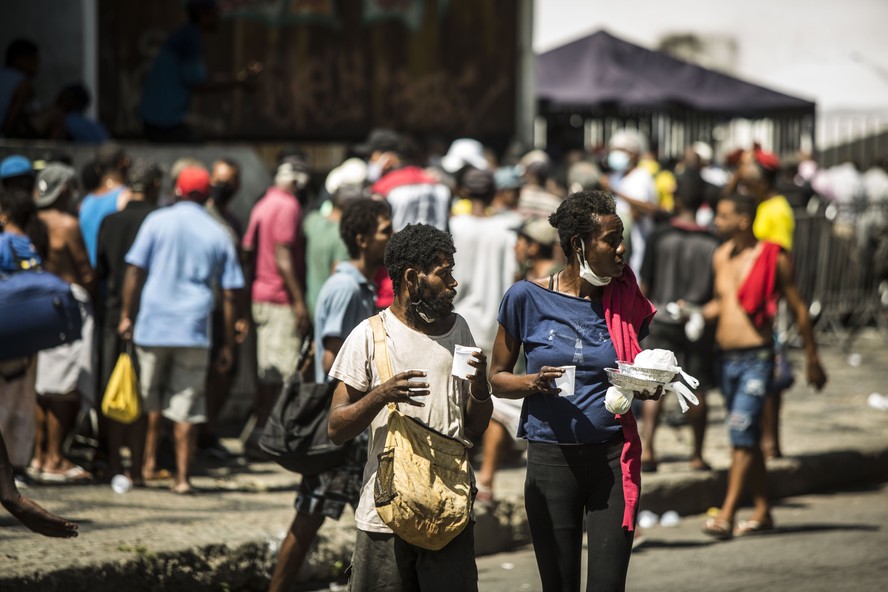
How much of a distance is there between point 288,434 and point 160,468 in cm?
296

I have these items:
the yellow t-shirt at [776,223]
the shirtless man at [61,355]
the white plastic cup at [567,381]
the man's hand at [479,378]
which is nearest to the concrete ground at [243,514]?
the shirtless man at [61,355]

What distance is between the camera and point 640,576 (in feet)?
23.3

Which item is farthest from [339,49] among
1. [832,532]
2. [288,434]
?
[288,434]

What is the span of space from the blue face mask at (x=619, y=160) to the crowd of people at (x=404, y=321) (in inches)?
78.4

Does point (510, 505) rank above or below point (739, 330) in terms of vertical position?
below

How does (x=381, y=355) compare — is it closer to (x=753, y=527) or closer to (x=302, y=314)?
(x=753, y=527)

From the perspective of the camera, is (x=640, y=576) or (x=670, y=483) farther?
(x=670, y=483)

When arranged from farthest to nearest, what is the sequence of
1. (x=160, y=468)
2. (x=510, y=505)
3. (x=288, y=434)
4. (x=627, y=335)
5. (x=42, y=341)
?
1. (x=160, y=468)
2. (x=510, y=505)
3. (x=42, y=341)
4. (x=288, y=434)
5. (x=627, y=335)

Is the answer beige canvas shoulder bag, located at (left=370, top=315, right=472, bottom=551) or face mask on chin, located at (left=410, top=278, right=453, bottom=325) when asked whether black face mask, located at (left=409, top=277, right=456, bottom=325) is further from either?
beige canvas shoulder bag, located at (left=370, top=315, right=472, bottom=551)

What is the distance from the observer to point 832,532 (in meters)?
8.09

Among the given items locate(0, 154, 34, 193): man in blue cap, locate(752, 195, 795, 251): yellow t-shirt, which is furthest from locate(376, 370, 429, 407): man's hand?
locate(752, 195, 795, 251): yellow t-shirt

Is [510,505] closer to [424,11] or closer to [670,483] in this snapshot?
[670,483]

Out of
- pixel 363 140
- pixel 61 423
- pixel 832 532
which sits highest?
pixel 363 140

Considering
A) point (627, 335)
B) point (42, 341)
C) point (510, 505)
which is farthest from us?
point (510, 505)
